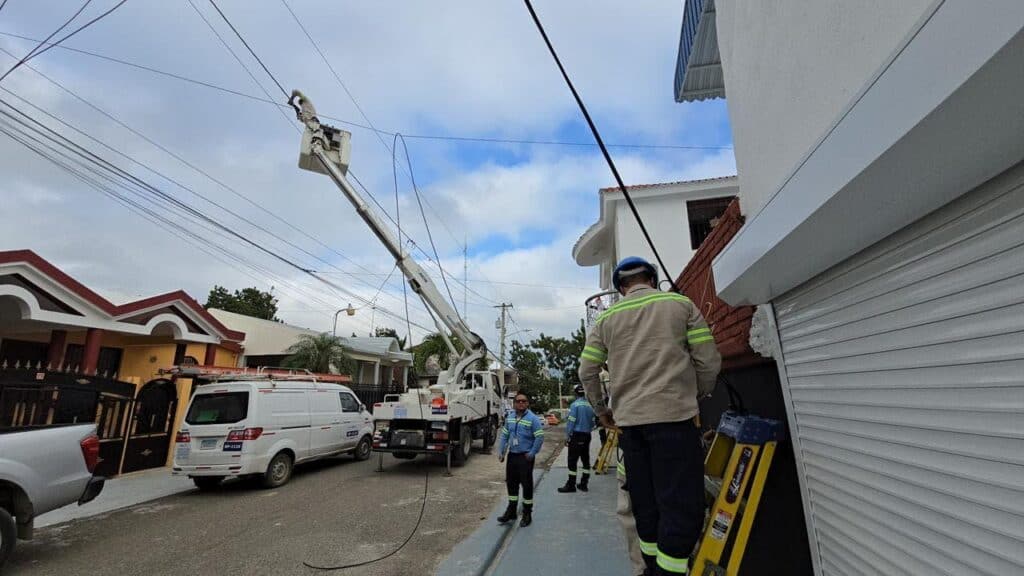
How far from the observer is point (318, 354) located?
Answer: 18.1 m

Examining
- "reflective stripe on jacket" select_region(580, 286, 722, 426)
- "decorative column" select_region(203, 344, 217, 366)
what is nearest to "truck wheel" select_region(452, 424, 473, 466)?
"decorative column" select_region(203, 344, 217, 366)

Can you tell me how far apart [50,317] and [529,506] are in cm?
939

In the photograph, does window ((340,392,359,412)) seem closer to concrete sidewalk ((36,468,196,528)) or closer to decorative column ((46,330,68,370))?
concrete sidewalk ((36,468,196,528))

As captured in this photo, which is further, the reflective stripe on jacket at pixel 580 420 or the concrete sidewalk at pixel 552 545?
the reflective stripe on jacket at pixel 580 420

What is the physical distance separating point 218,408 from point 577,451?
19.6 feet

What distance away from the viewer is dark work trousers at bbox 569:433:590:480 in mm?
7426

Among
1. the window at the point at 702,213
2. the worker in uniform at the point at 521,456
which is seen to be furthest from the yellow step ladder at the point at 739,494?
the window at the point at 702,213

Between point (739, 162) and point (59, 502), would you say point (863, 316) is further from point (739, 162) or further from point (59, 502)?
point (59, 502)

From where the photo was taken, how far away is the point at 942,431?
4.71ft

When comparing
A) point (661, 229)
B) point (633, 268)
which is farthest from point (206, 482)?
point (661, 229)

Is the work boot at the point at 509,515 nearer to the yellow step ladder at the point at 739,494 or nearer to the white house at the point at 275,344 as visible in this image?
the yellow step ladder at the point at 739,494

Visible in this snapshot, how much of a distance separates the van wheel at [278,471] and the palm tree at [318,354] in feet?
32.5

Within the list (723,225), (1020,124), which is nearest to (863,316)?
(1020,124)

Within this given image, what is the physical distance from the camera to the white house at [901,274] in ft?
3.43
